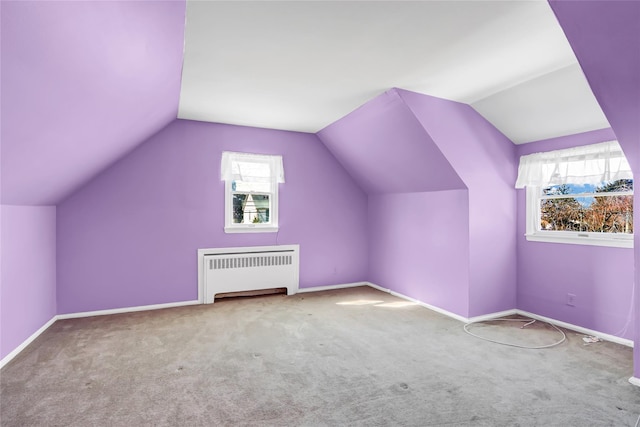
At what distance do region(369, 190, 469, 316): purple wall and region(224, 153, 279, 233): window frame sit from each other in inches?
64.6

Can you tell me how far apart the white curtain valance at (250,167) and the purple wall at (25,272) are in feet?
6.52

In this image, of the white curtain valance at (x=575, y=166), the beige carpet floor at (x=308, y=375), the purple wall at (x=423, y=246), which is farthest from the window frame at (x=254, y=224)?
the white curtain valance at (x=575, y=166)

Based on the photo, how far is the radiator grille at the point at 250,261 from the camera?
14.6 ft

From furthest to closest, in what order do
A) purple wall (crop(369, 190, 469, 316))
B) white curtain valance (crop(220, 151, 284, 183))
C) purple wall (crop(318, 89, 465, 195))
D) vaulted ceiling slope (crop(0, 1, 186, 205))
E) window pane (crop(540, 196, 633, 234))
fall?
white curtain valance (crop(220, 151, 284, 183)) → purple wall (crop(369, 190, 469, 316)) → purple wall (crop(318, 89, 465, 195)) → window pane (crop(540, 196, 633, 234)) → vaulted ceiling slope (crop(0, 1, 186, 205))

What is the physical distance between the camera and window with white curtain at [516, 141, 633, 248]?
314cm

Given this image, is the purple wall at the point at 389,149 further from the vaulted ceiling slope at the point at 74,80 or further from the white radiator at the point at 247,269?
the vaulted ceiling slope at the point at 74,80

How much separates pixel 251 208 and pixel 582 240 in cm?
397

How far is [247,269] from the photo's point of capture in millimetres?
4613

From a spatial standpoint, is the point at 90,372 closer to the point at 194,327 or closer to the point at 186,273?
the point at 194,327

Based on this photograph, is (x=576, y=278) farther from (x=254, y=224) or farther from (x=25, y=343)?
(x=25, y=343)

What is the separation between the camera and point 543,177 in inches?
145

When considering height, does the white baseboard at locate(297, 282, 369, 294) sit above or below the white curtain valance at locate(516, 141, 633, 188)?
below

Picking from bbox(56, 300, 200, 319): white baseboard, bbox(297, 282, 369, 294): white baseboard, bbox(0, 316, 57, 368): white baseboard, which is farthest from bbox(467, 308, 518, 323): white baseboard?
bbox(0, 316, 57, 368): white baseboard

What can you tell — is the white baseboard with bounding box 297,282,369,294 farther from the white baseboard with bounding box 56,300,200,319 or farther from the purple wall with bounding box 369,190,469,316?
the white baseboard with bounding box 56,300,200,319
